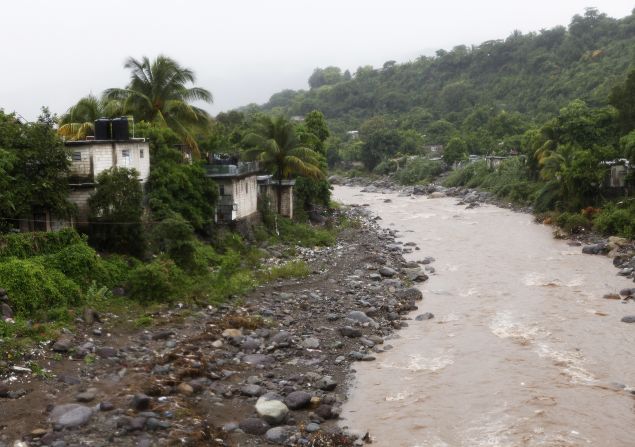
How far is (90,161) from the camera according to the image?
76.5 feet

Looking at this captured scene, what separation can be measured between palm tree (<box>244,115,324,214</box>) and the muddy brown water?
945 centimetres

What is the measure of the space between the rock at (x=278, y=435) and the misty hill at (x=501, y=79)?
68909 millimetres

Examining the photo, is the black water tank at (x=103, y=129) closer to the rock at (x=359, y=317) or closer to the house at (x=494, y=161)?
the rock at (x=359, y=317)

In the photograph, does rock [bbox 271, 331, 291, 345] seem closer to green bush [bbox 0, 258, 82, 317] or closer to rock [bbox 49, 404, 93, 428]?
green bush [bbox 0, 258, 82, 317]

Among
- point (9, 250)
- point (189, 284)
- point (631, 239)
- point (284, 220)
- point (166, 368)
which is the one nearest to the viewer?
point (166, 368)

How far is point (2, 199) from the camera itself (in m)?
19.8

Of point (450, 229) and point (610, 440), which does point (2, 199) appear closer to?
point (610, 440)

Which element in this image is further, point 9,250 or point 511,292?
point 511,292

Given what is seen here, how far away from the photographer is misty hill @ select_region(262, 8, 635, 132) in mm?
90375

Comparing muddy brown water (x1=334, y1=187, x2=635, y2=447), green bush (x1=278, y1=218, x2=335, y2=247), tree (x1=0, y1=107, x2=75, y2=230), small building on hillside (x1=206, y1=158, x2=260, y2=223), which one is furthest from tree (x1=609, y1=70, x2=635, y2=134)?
tree (x1=0, y1=107, x2=75, y2=230)

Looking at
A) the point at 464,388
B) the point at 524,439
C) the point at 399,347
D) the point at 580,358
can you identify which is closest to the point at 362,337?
the point at 399,347

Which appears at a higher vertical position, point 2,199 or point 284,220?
point 2,199

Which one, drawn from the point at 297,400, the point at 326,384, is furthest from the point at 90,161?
the point at 297,400

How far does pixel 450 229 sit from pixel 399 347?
2363cm
